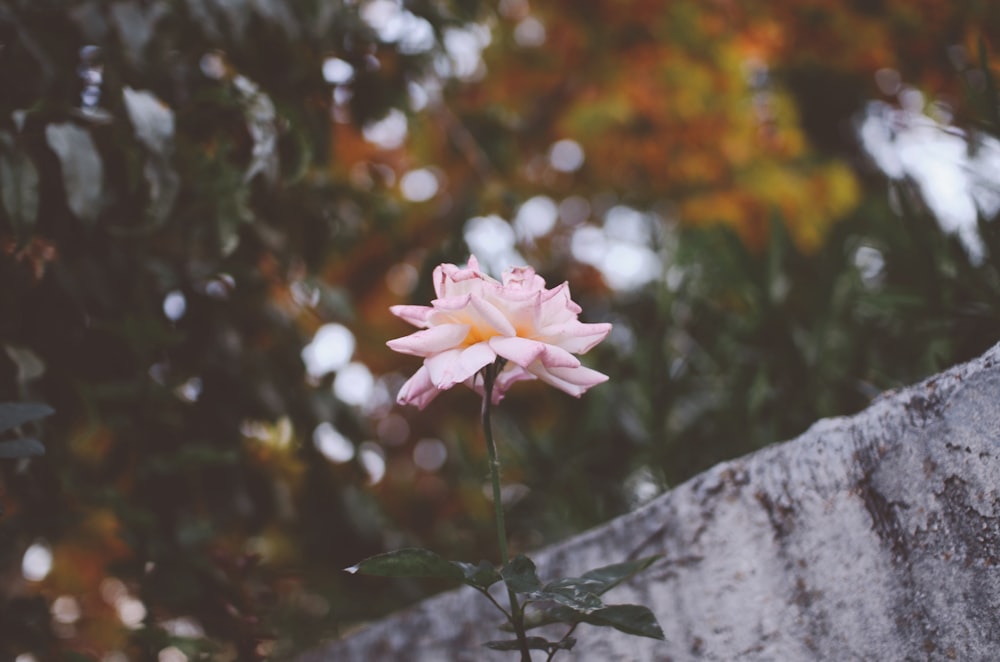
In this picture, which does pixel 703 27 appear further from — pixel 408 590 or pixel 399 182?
pixel 408 590

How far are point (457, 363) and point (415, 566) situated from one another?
20cm

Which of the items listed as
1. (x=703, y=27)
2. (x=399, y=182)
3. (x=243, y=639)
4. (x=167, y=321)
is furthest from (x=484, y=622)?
(x=399, y=182)

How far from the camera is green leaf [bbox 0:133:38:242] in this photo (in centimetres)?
102

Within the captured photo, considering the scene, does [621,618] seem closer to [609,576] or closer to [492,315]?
[609,576]

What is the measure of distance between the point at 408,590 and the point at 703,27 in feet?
8.70

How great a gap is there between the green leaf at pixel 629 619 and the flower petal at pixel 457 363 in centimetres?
27

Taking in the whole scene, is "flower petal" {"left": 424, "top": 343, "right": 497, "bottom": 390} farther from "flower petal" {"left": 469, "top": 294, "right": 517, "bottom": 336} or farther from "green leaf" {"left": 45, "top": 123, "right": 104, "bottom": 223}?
"green leaf" {"left": 45, "top": 123, "right": 104, "bottom": 223}

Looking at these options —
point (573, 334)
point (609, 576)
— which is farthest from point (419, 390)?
point (609, 576)

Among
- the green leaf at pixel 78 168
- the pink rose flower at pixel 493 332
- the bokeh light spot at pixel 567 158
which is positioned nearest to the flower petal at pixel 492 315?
the pink rose flower at pixel 493 332

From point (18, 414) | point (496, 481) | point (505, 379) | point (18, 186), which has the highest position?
point (18, 186)

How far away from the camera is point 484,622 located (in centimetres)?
119

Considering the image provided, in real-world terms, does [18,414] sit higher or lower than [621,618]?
higher

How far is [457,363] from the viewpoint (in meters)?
0.71

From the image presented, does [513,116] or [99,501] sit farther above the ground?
[513,116]
